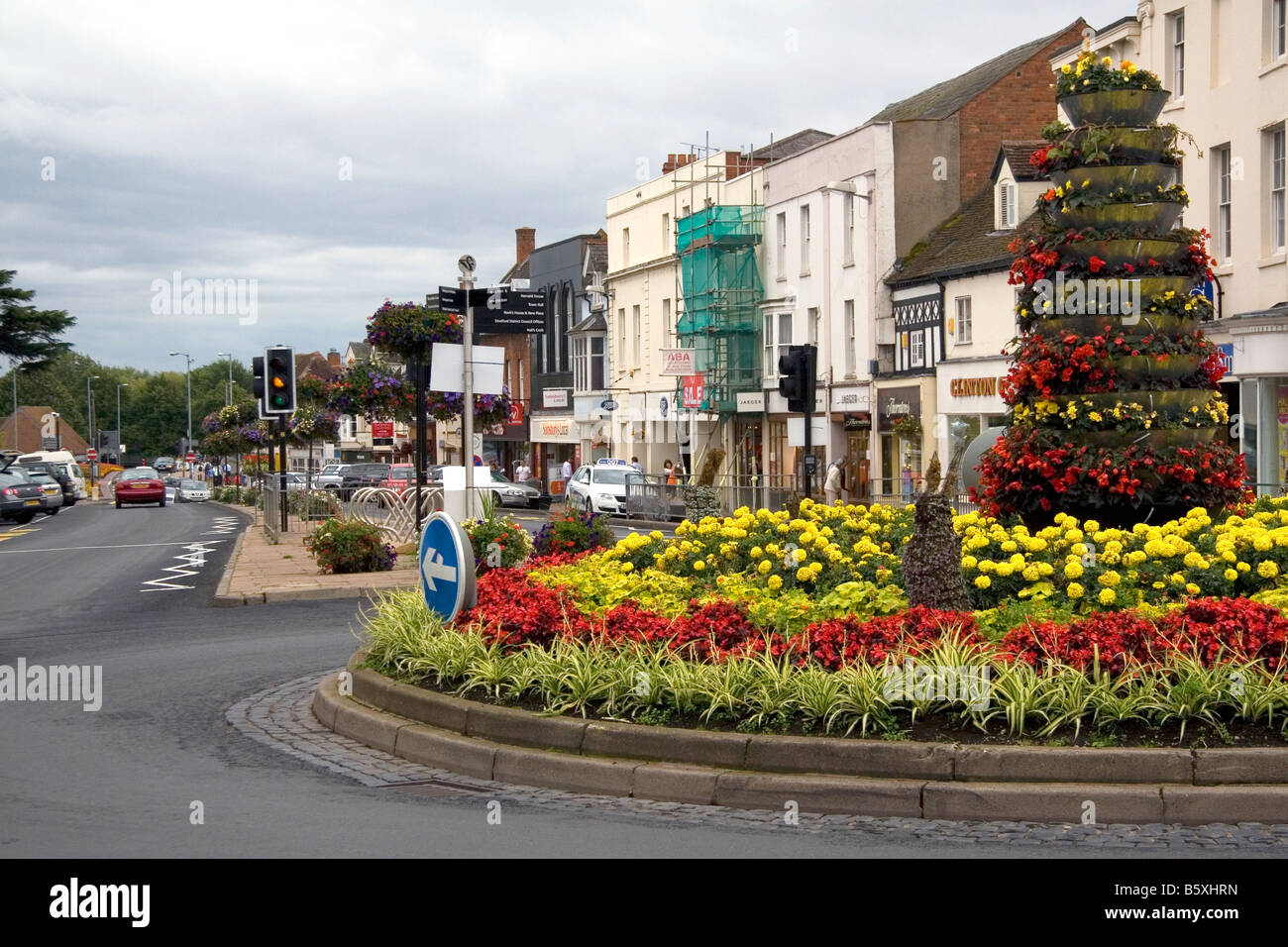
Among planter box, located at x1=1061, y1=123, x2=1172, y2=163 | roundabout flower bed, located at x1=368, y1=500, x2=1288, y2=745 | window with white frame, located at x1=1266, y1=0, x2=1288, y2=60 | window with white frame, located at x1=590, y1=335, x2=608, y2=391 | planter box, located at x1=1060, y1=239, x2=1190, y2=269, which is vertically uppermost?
window with white frame, located at x1=1266, y1=0, x2=1288, y2=60

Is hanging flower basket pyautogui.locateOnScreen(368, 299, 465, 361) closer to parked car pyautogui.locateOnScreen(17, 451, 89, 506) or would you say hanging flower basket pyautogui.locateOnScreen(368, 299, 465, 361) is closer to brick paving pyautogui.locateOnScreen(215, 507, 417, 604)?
brick paving pyautogui.locateOnScreen(215, 507, 417, 604)

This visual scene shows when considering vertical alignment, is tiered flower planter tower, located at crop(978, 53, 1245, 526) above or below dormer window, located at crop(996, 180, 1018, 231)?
below

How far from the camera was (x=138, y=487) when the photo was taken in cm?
6338

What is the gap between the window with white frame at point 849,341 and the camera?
153ft

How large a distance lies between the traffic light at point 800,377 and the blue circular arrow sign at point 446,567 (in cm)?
795

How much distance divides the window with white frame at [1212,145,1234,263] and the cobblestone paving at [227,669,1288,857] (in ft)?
78.3

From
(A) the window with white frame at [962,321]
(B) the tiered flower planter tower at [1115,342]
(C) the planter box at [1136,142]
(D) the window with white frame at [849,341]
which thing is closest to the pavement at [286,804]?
(B) the tiered flower planter tower at [1115,342]

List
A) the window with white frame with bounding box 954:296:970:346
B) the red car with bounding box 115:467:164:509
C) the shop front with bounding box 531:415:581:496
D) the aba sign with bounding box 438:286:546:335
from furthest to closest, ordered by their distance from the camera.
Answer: the shop front with bounding box 531:415:581:496
the red car with bounding box 115:467:164:509
the window with white frame with bounding box 954:296:970:346
the aba sign with bounding box 438:286:546:335

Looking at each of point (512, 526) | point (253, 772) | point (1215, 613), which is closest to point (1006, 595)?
point (1215, 613)

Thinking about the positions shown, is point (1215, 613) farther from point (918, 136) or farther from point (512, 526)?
point (918, 136)

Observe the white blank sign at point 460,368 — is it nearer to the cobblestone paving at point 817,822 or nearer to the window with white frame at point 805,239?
the cobblestone paving at point 817,822

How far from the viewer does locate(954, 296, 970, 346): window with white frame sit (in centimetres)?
4078

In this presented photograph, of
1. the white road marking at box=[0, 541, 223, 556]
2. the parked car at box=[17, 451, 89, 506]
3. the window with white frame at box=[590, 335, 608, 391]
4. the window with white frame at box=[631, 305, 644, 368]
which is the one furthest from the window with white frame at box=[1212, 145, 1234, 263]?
the parked car at box=[17, 451, 89, 506]

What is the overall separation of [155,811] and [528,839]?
2.12 metres
